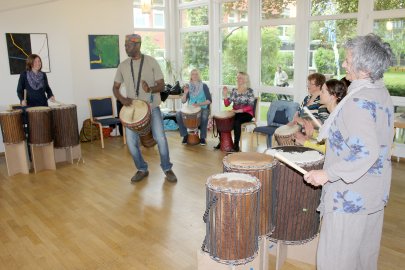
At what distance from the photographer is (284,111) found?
17.3ft

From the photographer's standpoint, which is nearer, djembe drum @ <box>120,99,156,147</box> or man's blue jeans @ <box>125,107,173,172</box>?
djembe drum @ <box>120,99,156,147</box>

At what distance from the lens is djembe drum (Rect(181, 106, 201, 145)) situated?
19.8 feet

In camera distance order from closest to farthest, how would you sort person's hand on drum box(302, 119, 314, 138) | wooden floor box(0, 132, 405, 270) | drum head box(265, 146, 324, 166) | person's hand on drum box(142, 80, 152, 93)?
drum head box(265, 146, 324, 166) → wooden floor box(0, 132, 405, 270) → person's hand on drum box(302, 119, 314, 138) → person's hand on drum box(142, 80, 152, 93)

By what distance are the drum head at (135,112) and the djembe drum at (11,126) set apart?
5.09 ft

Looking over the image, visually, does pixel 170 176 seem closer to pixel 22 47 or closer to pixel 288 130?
pixel 288 130

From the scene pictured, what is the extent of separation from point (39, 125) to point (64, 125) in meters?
0.34

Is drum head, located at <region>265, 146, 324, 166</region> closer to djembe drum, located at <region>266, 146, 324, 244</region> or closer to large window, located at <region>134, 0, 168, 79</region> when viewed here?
djembe drum, located at <region>266, 146, 324, 244</region>

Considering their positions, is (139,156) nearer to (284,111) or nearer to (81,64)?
(284,111)

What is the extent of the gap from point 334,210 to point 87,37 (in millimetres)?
5902

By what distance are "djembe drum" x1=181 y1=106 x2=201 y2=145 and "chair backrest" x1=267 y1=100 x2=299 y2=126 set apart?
1.24 metres

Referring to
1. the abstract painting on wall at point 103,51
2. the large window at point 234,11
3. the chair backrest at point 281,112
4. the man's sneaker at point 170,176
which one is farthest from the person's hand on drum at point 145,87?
the large window at point 234,11

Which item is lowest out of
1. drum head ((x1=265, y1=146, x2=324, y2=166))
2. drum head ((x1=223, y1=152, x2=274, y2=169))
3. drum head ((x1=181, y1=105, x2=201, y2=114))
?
drum head ((x1=181, y1=105, x2=201, y2=114))

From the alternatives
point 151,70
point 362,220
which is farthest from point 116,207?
point 362,220

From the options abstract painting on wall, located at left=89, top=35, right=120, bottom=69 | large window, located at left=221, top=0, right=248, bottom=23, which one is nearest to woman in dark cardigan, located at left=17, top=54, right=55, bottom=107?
abstract painting on wall, located at left=89, top=35, right=120, bottom=69
